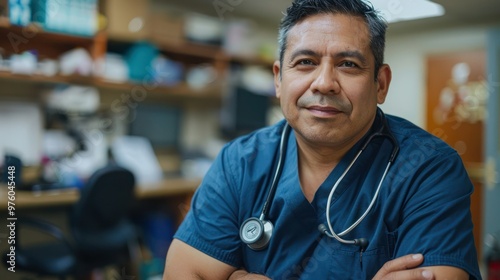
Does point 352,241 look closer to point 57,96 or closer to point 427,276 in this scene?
point 427,276

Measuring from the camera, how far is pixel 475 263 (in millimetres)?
811

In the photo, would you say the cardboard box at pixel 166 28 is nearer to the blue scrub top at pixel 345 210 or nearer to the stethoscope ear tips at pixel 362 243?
the blue scrub top at pixel 345 210

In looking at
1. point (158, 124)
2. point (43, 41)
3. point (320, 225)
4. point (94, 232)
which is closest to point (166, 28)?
point (158, 124)

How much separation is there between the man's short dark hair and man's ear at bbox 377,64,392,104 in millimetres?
22

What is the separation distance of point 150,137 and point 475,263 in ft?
8.25

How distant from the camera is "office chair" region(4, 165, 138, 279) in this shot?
5.91ft

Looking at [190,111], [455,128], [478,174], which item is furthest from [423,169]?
[190,111]

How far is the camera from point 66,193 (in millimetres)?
2084


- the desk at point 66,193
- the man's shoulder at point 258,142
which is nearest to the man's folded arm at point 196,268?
the man's shoulder at point 258,142

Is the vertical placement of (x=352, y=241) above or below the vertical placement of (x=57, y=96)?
below

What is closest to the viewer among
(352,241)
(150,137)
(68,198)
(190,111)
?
(352,241)

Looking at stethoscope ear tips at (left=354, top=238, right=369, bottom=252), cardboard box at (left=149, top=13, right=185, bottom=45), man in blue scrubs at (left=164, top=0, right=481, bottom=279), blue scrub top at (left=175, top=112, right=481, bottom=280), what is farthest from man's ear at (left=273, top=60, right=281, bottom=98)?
cardboard box at (left=149, top=13, right=185, bottom=45)

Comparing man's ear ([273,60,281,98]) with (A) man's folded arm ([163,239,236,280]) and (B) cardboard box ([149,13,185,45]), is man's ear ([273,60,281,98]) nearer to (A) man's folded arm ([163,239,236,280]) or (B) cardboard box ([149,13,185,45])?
(A) man's folded arm ([163,239,236,280])

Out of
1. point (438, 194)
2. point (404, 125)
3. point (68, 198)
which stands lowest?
point (68, 198)
